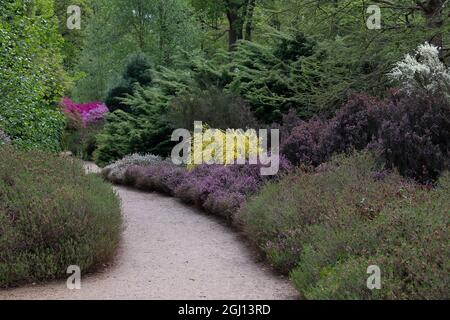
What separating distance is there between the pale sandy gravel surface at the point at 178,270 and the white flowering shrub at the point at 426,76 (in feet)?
12.4

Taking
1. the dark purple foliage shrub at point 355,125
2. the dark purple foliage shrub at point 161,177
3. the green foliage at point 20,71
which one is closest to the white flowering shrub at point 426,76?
the dark purple foliage shrub at point 355,125

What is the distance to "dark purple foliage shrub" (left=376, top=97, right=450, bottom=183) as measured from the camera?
7.63 metres

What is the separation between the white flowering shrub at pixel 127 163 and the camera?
44.3 ft

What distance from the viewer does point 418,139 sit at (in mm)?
7730

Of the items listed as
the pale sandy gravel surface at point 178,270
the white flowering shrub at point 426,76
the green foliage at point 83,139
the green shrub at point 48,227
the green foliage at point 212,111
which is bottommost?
the pale sandy gravel surface at point 178,270

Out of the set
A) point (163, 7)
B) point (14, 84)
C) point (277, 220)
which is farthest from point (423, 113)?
point (163, 7)

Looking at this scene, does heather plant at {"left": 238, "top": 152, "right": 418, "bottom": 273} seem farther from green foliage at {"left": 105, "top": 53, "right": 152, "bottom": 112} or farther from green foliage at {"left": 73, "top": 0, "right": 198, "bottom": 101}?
green foliage at {"left": 73, "top": 0, "right": 198, "bottom": 101}

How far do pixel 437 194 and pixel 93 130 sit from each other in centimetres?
1944

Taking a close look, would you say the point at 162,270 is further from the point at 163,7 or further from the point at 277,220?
the point at 163,7

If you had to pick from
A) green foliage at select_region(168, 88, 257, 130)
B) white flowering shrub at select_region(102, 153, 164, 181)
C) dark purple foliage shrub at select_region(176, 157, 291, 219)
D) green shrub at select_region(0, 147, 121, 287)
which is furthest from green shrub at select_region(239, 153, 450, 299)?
white flowering shrub at select_region(102, 153, 164, 181)

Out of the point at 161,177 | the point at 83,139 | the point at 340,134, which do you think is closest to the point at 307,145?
the point at 340,134

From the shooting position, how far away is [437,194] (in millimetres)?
5785

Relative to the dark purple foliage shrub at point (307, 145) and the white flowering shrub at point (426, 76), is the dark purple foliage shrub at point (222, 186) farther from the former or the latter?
the white flowering shrub at point (426, 76)

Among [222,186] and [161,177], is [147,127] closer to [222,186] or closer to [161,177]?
[161,177]
